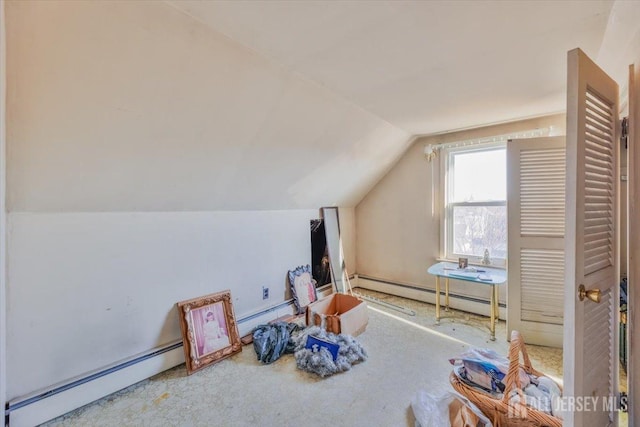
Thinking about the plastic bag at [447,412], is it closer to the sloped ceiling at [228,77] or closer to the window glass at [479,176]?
the sloped ceiling at [228,77]

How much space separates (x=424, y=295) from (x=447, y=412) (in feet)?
7.36

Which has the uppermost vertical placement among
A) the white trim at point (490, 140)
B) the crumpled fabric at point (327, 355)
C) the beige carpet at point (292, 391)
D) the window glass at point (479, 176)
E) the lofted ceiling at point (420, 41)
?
the lofted ceiling at point (420, 41)

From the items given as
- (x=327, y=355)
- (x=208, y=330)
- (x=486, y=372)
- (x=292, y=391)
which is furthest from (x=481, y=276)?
(x=208, y=330)

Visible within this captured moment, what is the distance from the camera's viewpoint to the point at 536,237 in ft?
8.50

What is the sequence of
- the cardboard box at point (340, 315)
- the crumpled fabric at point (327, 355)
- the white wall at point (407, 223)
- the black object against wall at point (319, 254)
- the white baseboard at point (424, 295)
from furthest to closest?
the black object against wall at point (319, 254) → the white wall at point (407, 223) → the white baseboard at point (424, 295) → the cardboard box at point (340, 315) → the crumpled fabric at point (327, 355)

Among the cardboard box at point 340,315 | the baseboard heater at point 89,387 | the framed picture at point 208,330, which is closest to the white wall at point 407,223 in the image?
the cardboard box at point 340,315

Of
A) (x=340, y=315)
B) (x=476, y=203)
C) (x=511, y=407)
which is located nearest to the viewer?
(x=511, y=407)

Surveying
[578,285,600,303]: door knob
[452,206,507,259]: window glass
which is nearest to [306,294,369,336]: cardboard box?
[452,206,507,259]: window glass

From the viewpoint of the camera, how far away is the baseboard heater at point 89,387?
5.59ft

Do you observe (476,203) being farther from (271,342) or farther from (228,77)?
(228,77)

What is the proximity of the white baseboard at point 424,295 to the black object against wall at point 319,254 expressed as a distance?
804 millimetres

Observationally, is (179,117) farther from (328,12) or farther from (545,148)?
(545,148)

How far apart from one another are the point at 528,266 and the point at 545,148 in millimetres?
1086

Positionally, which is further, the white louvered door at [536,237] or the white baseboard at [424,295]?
the white baseboard at [424,295]
